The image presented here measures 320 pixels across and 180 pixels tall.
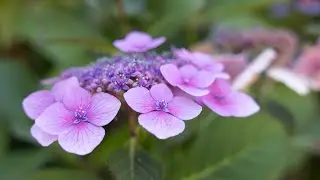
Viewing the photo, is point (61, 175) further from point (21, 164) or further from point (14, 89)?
point (14, 89)

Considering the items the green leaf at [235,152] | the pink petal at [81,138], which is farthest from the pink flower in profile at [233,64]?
the pink petal at [81,138]

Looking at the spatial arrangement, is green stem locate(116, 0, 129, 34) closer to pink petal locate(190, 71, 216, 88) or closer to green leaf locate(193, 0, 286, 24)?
green leaf locate(193, 0, 286, 24)

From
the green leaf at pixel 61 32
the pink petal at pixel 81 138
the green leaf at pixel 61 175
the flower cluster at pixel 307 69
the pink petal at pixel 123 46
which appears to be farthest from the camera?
the green leaf at pixel 61 32

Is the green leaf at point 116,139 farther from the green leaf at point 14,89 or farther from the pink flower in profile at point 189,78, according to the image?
the green leaf at point 14,89

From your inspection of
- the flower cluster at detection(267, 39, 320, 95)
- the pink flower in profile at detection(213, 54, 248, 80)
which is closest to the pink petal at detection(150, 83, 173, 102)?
the pink flower in profile at detection(213, 54, 248, 80)

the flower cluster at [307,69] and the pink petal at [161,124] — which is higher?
the pink petal at [161,124]

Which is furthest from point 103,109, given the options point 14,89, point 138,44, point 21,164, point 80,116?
point 14,89
